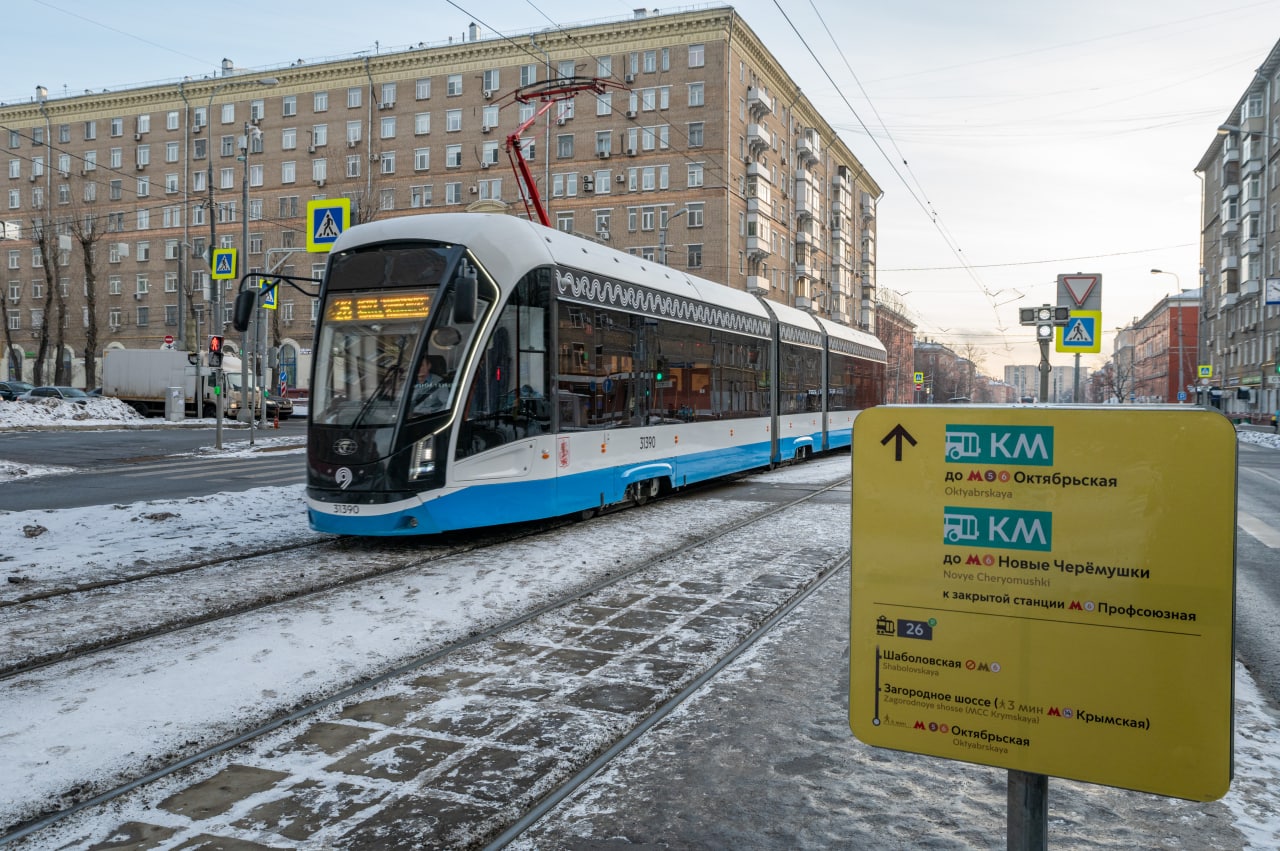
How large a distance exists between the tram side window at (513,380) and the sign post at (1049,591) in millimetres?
7214

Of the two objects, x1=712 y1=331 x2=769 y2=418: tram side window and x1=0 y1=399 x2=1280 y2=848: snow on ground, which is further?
x1=712 y1=331 x2=769 y2=418: tram side window

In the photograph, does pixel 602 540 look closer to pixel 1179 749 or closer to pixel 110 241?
pixel 1179 749

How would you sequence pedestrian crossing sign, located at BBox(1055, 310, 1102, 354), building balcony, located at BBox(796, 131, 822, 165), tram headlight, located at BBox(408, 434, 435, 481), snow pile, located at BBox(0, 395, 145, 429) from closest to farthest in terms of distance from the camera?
tram headlight, located at BBox(408, 434, 435, 481) → pedestrian crossing sign, located at BBox(1055, 310, 1102, 354) → snow pile, located at BBox(0, 395, 145, 429) → building balcony, located at BBox(796, 131, 822, 165)

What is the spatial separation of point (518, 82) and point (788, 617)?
5560 cm

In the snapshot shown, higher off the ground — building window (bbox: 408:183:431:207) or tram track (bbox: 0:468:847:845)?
building window (bbox: 408:183:431:207)

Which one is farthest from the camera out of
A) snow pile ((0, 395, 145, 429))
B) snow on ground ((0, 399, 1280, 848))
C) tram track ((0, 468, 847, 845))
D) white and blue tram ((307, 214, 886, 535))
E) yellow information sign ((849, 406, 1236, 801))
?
snow pile ((0, 395, 145, 429))

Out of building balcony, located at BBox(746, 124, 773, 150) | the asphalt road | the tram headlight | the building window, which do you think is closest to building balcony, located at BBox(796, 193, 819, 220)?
building balcony, located at BBox(746, 124, 773, 150)

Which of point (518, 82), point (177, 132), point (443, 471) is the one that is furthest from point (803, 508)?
point (177, 132)

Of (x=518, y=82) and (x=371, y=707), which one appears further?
(x=518, y=82)

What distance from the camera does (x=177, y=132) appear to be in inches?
2579

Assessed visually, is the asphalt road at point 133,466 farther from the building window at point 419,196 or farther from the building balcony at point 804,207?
the building balcony at point 804,207

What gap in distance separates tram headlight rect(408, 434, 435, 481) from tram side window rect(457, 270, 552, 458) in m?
0.28

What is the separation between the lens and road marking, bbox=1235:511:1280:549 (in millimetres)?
10547

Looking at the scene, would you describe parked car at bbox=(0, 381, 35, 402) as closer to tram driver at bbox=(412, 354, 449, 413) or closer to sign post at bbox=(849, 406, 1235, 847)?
tram driver at bbox=(412, 354, 449, 413)
